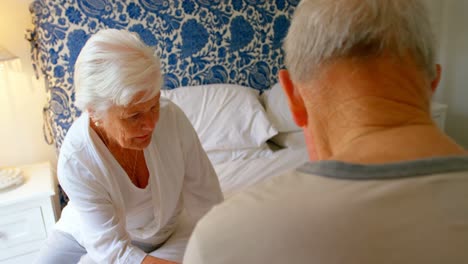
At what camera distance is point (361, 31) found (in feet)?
1.78

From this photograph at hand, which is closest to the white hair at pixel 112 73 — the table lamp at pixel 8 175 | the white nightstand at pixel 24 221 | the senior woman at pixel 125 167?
the senior woman at pixel 125 167

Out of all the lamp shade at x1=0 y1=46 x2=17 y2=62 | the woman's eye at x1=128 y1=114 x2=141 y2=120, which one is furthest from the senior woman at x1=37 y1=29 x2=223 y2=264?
the lamp shade at x1=0 y1=46 x2=17 y2=62

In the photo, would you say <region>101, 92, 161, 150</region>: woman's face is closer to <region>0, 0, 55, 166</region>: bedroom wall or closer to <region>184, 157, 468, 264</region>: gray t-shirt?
<region>184, 157, 468, 264</region>: gray t-shirt

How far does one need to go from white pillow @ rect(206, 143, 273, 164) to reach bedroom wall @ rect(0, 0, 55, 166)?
103cm

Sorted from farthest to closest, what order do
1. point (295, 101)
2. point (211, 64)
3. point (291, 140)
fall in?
point (211, 64), point (291, 140), point (295, 101)

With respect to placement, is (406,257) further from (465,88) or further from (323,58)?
(465,88)

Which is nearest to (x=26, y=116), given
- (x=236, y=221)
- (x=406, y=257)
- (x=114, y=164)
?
(x=114, y=164)

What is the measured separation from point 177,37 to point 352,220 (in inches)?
82.0

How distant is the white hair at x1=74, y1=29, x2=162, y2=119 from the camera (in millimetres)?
1077

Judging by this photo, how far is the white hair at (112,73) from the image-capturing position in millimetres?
1077

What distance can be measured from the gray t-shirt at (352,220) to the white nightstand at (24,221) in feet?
5.23

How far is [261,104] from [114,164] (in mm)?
1354

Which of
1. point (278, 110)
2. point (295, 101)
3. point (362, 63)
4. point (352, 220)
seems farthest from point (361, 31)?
point (278, 110)

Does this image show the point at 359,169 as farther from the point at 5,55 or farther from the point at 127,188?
the point at 5,55
